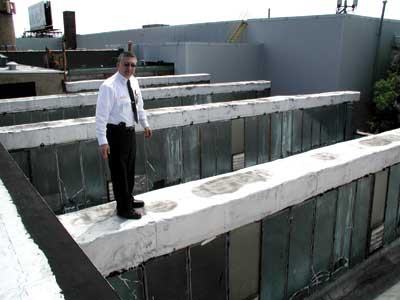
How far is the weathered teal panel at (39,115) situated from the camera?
45.0ft

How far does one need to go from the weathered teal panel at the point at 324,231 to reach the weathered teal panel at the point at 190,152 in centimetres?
573

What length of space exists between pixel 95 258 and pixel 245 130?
935 centimetres

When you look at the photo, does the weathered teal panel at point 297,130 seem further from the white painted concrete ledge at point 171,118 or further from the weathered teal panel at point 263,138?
the weathered teal panel at point 263,138

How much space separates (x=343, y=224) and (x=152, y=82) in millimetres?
15106

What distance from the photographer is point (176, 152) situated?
38.1ft

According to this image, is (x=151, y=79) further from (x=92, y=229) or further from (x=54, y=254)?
(x=54, y=254)

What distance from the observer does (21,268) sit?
300cm

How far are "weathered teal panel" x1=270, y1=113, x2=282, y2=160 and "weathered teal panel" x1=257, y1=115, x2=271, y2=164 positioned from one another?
0.77 feet

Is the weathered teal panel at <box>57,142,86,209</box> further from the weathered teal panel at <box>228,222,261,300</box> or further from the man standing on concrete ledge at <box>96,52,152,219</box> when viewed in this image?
the weathered teal panel at <box>228,222,261,300</box>

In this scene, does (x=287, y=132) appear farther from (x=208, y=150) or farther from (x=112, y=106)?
(x=112, y=106)

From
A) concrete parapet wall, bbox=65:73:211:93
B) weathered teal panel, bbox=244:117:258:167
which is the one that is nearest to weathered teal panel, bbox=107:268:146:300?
weathered teal panel, bbox=244:117:258:167

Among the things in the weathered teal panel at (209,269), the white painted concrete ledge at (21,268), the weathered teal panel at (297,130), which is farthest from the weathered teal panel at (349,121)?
the white painted concrete ledge at (21,268)

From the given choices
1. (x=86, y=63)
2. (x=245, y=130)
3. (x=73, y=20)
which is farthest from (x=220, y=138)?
(x=73, y=20)

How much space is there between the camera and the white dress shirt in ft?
14.4
